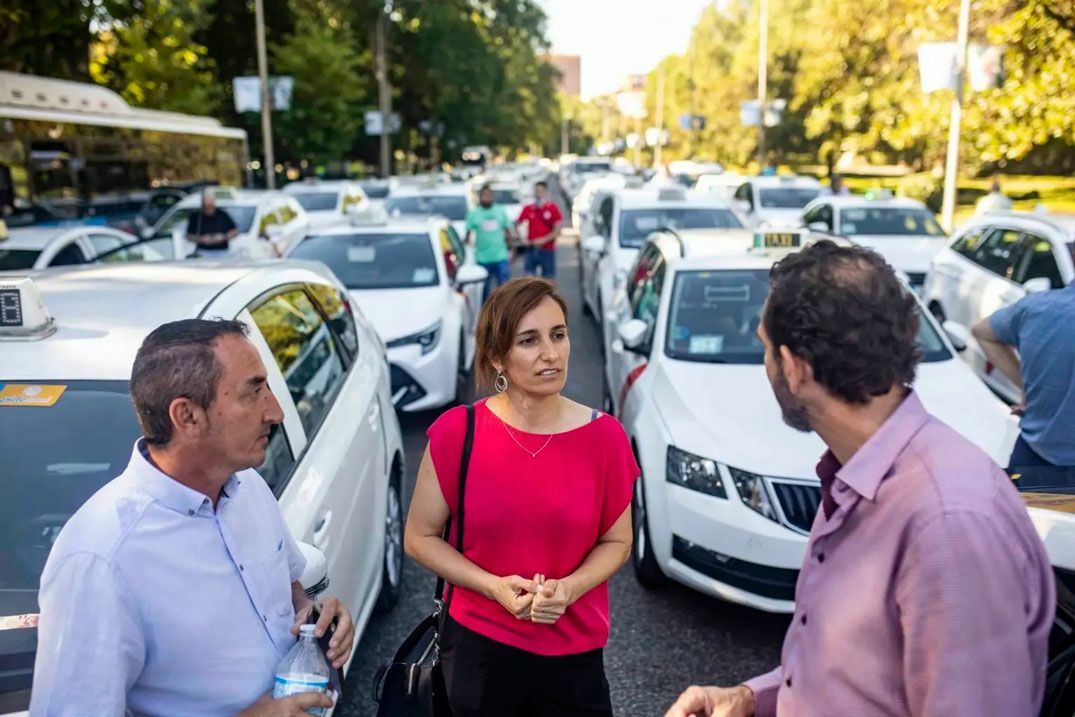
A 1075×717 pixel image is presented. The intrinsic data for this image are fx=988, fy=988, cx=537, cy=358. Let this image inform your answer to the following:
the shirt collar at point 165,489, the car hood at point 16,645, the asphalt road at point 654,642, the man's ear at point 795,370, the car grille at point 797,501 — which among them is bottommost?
the asphalt road at point 654,642

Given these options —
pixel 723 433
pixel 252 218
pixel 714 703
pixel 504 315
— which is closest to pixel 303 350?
pixel 504 315

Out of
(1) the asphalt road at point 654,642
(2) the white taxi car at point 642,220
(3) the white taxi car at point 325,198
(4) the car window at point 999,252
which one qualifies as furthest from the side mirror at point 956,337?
(3) the white taxi car at point 325,198

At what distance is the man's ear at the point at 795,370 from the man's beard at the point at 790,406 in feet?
0.04

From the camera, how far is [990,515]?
4.79ft

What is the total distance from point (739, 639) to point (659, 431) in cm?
101

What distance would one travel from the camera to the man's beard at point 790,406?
173cm

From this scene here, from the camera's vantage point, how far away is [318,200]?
66.7ft

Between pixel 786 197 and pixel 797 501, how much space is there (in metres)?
16.2

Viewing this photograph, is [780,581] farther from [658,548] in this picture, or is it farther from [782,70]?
[782,70]

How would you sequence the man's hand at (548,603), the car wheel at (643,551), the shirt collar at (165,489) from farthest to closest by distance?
the car wheel at (643,551)
the man's hand at (548,603)
the shirt collar at (165,489)

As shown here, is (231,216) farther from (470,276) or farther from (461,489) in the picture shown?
(461,489)

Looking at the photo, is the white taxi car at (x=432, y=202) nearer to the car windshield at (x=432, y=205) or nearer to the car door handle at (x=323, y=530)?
the car windshield at (x=432, y=205)

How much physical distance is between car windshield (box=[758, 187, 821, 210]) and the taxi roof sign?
17.2 m

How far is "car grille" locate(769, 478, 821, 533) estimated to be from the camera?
4.12m
